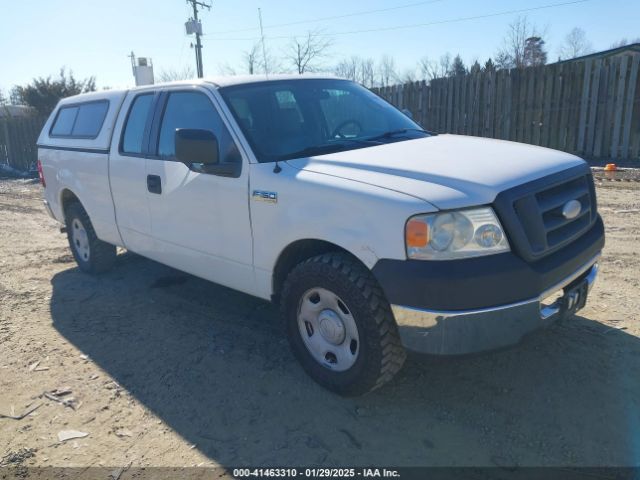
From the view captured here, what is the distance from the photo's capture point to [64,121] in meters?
6.02

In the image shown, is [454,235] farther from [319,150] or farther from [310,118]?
[310,118]

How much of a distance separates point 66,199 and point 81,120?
100 cm

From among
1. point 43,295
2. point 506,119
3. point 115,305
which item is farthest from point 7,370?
point 506,119

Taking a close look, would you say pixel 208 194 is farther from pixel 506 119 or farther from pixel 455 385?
pixel 506 119

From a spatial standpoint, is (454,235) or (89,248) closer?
(454,235)

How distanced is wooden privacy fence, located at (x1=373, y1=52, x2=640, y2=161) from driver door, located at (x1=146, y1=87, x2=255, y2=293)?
9.92 m

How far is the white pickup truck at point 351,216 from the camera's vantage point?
8.62 feet

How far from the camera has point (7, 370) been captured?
3.87 metres

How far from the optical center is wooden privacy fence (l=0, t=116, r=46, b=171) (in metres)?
18.8

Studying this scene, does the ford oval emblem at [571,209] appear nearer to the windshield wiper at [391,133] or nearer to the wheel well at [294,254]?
the wheel well at [294,254]

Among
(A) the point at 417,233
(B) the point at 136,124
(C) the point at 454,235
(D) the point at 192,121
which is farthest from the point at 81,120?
(C) the point at 454,235

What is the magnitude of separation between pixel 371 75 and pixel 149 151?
149 ft

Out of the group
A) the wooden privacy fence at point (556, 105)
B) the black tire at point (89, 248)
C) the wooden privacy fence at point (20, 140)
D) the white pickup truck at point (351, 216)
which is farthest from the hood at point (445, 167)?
the wooden privacy fence at point (20, 140)

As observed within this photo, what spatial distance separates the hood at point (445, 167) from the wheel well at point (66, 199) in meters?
3.65
